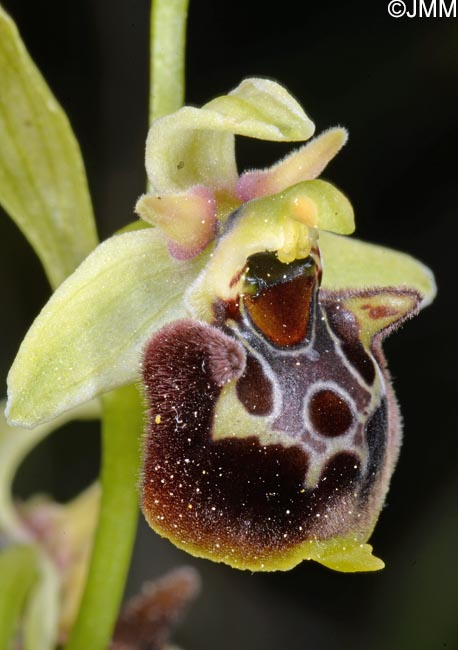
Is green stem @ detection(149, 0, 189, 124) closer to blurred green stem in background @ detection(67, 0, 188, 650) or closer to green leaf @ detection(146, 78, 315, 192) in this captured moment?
blurred green stem in background @ detection(67, 0, 188, 650)

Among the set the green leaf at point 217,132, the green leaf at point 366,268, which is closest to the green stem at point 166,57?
the green leaf at point 217,132

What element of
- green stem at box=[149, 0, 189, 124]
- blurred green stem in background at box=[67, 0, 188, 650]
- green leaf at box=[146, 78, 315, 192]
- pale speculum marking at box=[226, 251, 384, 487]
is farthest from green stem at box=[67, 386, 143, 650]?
green stem at box=[149, 0, 189, 124]

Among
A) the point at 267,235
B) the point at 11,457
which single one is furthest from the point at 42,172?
the point at 11,457

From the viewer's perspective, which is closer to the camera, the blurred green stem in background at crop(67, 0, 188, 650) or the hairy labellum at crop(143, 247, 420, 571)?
the hairy labellum at crop(143, 247, 420, 571)

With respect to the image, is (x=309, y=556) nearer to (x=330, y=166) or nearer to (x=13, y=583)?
(x=13, y=583)

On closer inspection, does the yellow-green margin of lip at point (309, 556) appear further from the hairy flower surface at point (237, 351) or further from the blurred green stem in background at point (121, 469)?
the blurred green stem in background at point (121, 469)

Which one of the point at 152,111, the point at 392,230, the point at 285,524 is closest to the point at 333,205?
the point at 152,111
